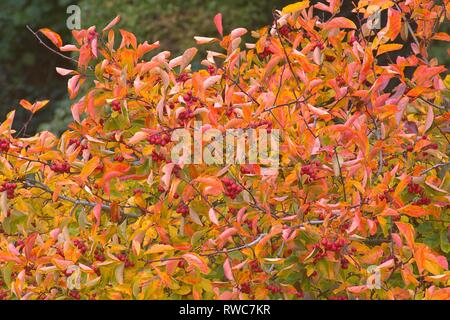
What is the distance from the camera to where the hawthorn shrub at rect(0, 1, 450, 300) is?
246 centimetres

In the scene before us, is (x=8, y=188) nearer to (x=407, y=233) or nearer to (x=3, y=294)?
(x=3, y=294)

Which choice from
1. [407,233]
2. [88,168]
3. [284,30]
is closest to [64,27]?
[284,30]

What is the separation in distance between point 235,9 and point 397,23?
4910 millimetres

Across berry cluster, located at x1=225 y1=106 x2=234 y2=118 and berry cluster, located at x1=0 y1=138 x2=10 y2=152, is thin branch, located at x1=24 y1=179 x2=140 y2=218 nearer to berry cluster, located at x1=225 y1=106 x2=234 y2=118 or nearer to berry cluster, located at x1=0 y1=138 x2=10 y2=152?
berry cluster, located at x1=0 y1=138 x2=10 y2=152

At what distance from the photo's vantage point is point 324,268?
8.15 ft

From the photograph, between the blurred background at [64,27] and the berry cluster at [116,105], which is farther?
the blurred background at [64,27]

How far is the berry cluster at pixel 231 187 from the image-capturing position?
2.49m

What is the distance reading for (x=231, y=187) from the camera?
8.17 feet

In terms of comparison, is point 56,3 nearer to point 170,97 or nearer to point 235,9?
point 235,9

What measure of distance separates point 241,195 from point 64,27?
7.32 metres

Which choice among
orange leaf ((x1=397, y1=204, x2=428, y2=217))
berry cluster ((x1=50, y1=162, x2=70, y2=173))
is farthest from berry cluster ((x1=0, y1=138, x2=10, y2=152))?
orange leaf ((x1=397, y1=204, x2=428, y2=217))

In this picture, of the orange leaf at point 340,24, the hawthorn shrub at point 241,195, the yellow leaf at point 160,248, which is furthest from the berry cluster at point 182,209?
the orange leaf at point 340,24

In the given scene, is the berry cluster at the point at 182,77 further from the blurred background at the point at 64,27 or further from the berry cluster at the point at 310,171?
the blurred background at the point at 64,27

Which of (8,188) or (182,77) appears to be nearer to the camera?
(8,188)
